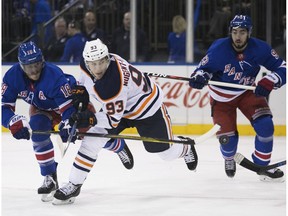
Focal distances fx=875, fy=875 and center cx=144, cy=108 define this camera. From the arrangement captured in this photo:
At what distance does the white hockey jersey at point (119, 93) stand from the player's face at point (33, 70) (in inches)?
9.2

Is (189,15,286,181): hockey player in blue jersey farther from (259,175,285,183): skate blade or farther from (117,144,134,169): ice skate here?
(117,144,134,169): ice skate

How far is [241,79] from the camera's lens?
5402 millimetres

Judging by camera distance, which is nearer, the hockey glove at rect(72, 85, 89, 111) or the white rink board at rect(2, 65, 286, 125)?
the hockey glove at rect(72, 85, 89, 111)

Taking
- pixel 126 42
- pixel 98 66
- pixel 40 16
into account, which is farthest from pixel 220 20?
pixel 98 66

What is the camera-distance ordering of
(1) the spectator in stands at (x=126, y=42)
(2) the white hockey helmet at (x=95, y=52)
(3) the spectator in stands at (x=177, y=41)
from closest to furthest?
(2) the white hockey helmet at (x=95, y=52), (3) the spectator in stands at (x=177, y=41), (1) the spectator in stands at (x=126, y=42)

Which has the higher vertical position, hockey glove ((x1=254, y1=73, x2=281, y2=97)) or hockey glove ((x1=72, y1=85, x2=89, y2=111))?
hockey glove ((x1=72, y1=85, x2=89, y2=111))

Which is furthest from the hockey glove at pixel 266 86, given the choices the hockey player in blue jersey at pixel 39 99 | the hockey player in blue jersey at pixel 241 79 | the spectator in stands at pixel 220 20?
the spectator in stands at pixel 220 20

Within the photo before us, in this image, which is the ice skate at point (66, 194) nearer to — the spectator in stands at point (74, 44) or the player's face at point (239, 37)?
the player's face at point (239, 37)

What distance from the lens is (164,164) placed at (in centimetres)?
611

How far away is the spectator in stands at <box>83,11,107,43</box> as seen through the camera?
26.7 ft

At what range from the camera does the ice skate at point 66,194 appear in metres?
4.52

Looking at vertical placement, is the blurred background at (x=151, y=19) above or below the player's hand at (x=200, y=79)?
below

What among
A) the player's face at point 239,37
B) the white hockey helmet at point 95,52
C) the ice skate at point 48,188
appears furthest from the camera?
the player's face at point 239,37

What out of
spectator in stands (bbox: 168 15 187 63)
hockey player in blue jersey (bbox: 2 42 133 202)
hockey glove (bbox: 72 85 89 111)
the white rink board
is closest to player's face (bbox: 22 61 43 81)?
hockey player in blue jersey (bbox: 2 42 133 202)
